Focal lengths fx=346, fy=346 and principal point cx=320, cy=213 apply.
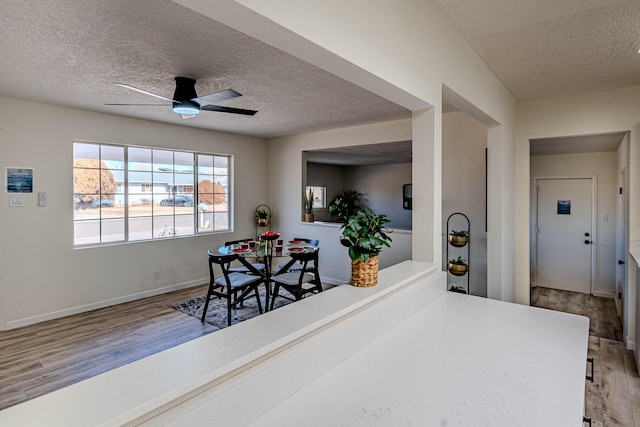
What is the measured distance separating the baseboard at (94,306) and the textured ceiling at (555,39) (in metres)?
4.73

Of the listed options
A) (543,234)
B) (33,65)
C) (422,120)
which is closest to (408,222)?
(543,234)

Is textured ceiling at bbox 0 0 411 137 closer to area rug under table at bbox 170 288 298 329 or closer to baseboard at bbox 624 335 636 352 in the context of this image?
area rug under table at bbox 170 288 298 329

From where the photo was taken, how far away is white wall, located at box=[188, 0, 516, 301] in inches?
47.1

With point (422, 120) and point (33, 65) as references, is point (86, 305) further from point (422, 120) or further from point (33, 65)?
point (422, 120)

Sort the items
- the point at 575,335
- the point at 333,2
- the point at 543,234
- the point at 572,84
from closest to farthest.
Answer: the point at 333,2
the point at 575,335
the point at 572,84
the point at 543,234

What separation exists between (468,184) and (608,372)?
2.27m

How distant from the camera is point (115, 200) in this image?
4559mm

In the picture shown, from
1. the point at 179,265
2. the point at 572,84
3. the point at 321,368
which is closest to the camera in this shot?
the point at 321,368

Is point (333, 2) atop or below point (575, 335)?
atop

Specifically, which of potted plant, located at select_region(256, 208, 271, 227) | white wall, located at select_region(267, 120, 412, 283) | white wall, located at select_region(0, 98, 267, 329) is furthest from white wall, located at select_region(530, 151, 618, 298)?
white wall, located at select_region(0, 98, 267, 329)

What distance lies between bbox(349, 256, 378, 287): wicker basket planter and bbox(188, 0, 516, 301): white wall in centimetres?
71

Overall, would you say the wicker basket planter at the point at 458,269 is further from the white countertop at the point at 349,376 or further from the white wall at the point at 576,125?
the white countertop at the point at 349,376

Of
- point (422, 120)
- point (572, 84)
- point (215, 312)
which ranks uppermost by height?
point (572, 84)

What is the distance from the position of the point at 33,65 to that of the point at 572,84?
4.78 meters
